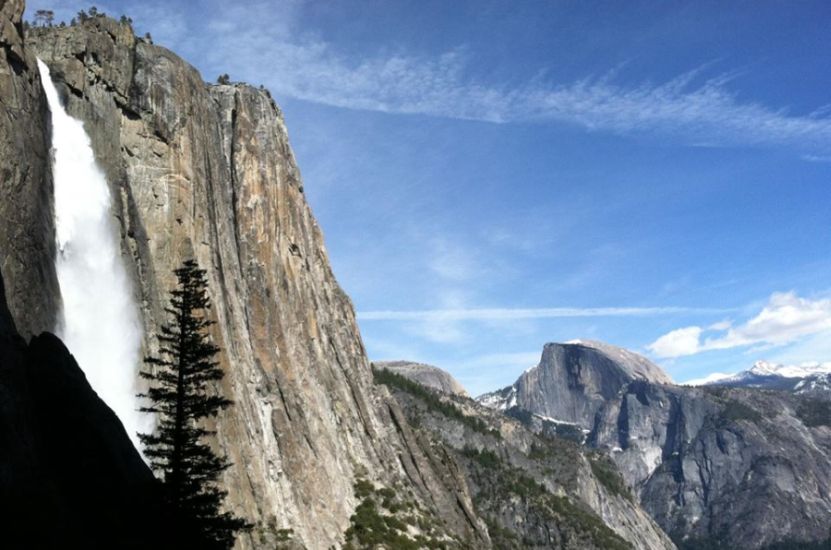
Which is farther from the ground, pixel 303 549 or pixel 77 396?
pixel 77 396

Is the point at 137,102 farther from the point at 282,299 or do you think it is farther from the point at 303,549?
the point at 303,549

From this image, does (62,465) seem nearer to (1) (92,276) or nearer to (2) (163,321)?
(1) (92,276)

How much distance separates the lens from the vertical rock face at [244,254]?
4738cm

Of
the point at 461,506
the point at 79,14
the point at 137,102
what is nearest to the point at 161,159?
the point at 137,102

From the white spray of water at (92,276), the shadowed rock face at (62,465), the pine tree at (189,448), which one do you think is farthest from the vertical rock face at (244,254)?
the shadowed rock face at (62,465)

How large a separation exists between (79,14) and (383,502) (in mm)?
48633

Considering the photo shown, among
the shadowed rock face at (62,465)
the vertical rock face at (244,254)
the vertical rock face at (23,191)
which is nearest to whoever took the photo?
the shadowed rock face at (62,465)

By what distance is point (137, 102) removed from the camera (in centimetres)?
5025

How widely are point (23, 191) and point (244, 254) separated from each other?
98.8ft

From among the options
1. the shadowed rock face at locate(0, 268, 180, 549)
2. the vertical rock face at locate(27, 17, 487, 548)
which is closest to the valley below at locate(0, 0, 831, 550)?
the shadowed rock face at locate(0, 268, 180, 549)

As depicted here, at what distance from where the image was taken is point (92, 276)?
42.6 metres

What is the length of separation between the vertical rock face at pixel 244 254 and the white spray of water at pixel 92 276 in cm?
109

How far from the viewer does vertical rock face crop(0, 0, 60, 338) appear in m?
32.4

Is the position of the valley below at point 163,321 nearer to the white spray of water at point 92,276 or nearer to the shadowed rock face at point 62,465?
the shadowed rock face at point 62,465
